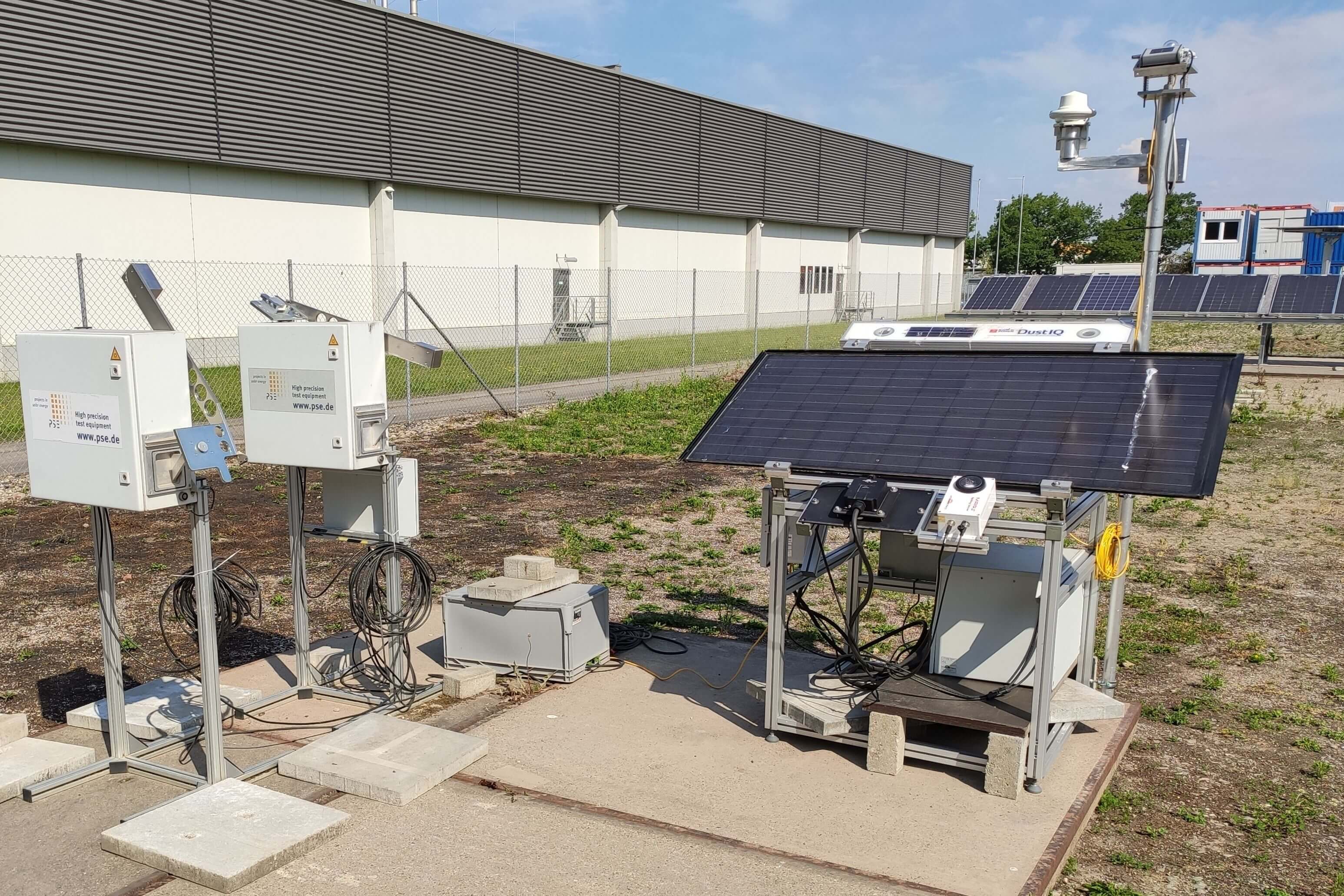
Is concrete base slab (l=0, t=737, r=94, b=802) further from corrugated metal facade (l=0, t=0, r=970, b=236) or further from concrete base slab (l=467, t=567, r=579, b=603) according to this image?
corrugated metal facade (l=0, t=0, r=970, b=236)

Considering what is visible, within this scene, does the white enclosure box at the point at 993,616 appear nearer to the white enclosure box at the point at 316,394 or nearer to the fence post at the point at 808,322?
the white enclosure box at the point at 316,394

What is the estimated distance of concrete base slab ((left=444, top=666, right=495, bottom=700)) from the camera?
598 centimetres

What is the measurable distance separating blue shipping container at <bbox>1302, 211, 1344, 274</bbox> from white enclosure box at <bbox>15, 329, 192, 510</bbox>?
50.9m

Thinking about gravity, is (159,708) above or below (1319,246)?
below

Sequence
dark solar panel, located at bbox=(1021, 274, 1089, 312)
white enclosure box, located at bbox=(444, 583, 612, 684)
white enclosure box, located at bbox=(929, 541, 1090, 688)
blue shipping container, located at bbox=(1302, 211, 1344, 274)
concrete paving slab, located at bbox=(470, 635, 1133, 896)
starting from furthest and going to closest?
blue shipping container, located at bbox=(1302, 211, 1344, 274) < dark solar panel, located at bbox=(1021, 274, 1089, 312) < white enclosure box, located at bbox=(444, 583, 612, 684) < white enclosure box, located at bbox=(929, 541, 1090, 688) < concrete paving slab, located at bbox=(470, 635, 1133, 896)

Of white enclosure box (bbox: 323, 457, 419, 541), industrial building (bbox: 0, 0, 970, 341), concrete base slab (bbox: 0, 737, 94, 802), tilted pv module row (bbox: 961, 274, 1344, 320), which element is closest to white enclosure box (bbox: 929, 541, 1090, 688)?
white enclosure box (bbox: 323, 457, 419, 541)

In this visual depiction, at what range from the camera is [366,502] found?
5863 millimetres

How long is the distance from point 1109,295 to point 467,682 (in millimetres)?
21167

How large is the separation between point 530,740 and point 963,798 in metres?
2.08

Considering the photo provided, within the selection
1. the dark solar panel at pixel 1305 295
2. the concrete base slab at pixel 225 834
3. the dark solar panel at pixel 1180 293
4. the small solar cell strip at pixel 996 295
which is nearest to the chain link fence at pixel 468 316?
the small solar cell strip at pixel 996 295

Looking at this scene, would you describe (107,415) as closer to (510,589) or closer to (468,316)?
(510,589)

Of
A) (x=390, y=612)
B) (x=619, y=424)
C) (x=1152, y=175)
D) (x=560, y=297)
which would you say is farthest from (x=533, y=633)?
(x=560, y=297)

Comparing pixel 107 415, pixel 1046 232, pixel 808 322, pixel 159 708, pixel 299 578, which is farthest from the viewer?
pixel 1046 232

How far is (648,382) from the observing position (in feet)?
71.8
